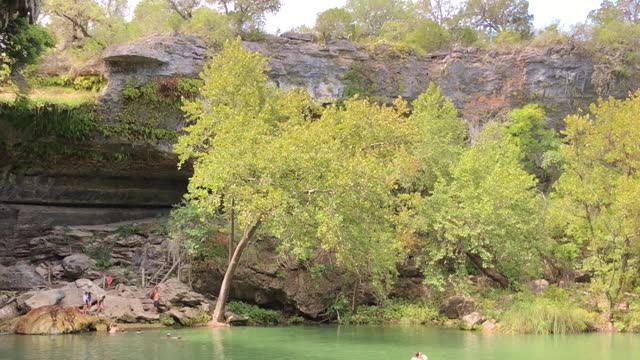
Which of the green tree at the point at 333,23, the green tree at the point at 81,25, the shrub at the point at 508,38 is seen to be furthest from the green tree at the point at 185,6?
the shrub at the point at 508,38

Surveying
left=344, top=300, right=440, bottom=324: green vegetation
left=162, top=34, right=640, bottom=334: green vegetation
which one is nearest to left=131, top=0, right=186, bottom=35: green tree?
left=162, top=34, right=640, bottom=334: green vegetation

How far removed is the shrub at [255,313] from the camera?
2616cm

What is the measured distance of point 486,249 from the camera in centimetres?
2769

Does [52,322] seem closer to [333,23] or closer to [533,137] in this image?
[333,23]

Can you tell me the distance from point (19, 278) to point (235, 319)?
10.1 m

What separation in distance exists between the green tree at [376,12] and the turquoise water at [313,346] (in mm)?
37400

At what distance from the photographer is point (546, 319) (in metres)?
23.4

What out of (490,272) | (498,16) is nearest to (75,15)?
(490,272)

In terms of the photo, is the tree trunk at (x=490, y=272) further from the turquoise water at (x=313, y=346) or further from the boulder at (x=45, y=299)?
the boulder at (x=45, y=299)

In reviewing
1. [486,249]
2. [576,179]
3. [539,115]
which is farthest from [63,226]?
[539,115]

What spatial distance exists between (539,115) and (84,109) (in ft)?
88.4

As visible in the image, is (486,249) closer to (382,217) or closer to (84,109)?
(382,217)

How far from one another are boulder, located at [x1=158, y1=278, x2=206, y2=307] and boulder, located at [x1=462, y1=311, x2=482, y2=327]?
36.5ft

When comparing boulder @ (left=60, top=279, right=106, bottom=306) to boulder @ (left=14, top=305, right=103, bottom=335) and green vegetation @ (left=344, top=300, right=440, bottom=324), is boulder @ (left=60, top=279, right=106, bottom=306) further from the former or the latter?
green vegetation @ (left=344, top=300, right=440, bottom=324)
